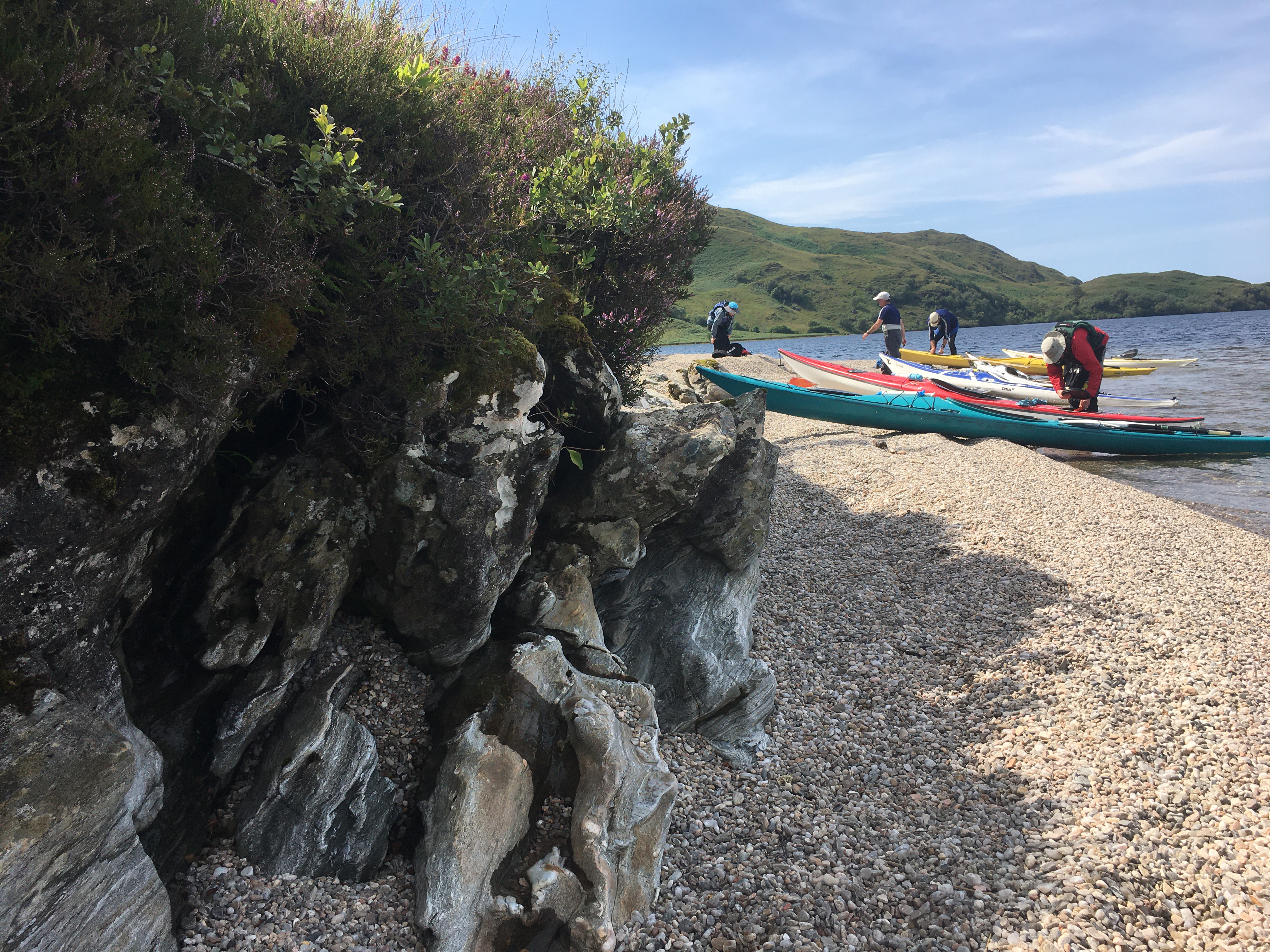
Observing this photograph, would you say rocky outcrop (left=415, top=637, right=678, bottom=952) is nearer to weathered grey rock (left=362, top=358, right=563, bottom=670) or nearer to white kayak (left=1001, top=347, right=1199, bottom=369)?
weathered grey rock (left=362, top=358, right=563, bottom=670)

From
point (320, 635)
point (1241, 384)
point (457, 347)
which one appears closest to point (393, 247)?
point (457, 347)

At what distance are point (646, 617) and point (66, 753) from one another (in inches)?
195

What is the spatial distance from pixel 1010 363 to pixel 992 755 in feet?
104

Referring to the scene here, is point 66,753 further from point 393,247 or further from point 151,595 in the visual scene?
point 393,247

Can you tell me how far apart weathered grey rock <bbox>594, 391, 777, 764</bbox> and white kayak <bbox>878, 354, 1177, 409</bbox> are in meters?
19.3

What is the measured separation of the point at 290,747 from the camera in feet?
14.1

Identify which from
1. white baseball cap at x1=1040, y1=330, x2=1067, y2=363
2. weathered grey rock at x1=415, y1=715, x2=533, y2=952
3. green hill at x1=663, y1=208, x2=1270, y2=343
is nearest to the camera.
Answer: weathered grey rock at x1=415, y1=715, x2=533, y2=952

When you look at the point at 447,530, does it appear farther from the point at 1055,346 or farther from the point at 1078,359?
the point at 1078,359

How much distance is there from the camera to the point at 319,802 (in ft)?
13.9

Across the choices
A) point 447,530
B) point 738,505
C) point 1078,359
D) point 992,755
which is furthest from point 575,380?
point 1078,359

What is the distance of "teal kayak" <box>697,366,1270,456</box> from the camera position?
19141 mm

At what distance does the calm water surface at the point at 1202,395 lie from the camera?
16609 mm

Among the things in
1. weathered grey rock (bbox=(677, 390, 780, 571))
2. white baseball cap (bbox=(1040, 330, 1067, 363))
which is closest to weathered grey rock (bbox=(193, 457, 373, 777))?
weathered grey rock (bbox=(677, 390, 780, 571))

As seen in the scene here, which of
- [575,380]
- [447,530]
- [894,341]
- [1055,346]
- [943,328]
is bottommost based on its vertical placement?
[447,530]
